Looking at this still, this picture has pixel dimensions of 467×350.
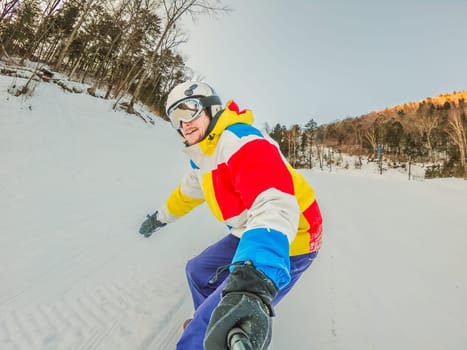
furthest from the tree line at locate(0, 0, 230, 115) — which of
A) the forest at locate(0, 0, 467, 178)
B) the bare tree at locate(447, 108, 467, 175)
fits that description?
the bare tree at locate(447, 108, 467, 175)

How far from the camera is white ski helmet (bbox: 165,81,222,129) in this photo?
1619mm

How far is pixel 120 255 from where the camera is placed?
9.66 ft

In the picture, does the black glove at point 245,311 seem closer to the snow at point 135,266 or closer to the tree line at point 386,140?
the snow at point 135,266

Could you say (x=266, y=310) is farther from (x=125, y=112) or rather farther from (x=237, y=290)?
(x=125, y=112)

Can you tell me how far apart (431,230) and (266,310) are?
6413 mm

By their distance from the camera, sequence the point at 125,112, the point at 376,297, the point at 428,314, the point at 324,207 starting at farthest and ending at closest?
the point at 125,112 → the point at 324,207 → the point at 376,297 → the point at 428,314

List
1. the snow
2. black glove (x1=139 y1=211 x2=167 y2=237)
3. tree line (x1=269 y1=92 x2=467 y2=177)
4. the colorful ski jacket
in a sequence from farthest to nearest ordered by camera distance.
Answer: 1. tree line (x1=269 y1=92 x2=467 y2=177)
2. black glove (x1=139 y1=211 x2=167 y2=237)
3. the snow
4. the colorful ski jacket

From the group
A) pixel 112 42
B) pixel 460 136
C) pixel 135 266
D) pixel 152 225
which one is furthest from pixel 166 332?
pixel 460 136

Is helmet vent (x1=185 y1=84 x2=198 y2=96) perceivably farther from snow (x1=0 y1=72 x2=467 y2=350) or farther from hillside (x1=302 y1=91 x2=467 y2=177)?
hillside (x1=302 y1=91 x2=467 y2=177)

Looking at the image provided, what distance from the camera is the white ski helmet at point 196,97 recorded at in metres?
1.62

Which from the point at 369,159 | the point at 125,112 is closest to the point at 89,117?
the point at 125,112

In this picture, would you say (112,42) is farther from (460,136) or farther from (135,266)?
(460,136)

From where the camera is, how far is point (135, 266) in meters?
2.78

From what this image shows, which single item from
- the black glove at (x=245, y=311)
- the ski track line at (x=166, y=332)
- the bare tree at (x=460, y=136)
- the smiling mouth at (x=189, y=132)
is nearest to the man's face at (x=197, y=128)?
the smiling mouth at (x=189, y=132)
